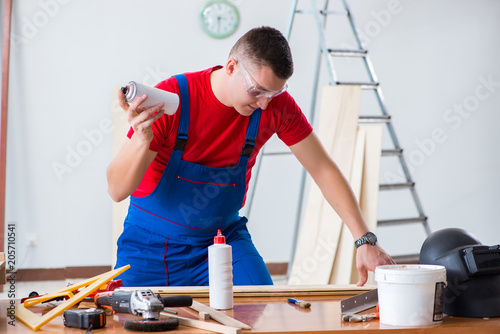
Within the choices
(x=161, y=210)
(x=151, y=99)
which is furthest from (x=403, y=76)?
(x=151, y=99)

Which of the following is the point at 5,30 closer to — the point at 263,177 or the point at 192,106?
the point at 263,177

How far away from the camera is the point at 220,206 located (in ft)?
7.18

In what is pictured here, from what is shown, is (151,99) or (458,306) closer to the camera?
(458,306)

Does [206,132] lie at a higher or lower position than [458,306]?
higher

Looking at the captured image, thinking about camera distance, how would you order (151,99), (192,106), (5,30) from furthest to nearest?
(5,30), (192,106), (151,99)

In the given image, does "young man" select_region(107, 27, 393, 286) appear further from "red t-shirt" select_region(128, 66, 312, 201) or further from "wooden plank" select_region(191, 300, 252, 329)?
"wooden plank" select_region(191, 300, 252, 329)

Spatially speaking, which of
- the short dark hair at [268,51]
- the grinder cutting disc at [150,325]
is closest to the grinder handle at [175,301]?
the grinder cutting disc at [150,325]

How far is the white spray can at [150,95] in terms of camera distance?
1556mm

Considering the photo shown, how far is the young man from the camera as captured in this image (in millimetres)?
2062

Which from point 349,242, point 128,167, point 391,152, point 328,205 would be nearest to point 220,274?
point 128,167

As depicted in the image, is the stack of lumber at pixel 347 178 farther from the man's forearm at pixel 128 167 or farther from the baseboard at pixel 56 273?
the man's forearm at pixel 128 167

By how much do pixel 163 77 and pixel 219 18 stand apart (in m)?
0.77

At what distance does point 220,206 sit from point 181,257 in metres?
0.25

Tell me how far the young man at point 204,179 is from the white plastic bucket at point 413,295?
0.63 metres
